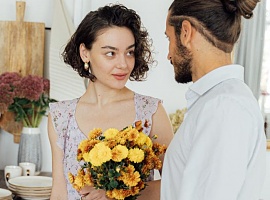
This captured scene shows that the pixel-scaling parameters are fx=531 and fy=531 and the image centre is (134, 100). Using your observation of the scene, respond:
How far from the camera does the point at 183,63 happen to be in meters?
1.36

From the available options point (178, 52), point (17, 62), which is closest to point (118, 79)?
point (178, 52)

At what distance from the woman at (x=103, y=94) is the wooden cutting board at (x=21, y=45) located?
48.0 inches

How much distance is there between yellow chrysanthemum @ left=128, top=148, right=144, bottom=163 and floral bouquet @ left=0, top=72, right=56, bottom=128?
1.63 m

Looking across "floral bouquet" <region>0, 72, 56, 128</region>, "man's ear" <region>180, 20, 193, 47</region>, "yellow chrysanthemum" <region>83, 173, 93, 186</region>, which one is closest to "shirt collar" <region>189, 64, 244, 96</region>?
"man's ear" <region>180, 20, 193, 47</region>

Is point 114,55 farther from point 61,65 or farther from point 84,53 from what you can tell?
point 61,65

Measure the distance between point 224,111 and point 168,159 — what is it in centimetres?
22

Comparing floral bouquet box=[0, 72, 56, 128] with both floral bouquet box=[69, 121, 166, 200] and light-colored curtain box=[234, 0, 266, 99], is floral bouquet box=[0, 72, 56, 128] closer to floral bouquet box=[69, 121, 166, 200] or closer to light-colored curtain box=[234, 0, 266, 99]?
light-colored curtain box=[234, 0, 266, 99]

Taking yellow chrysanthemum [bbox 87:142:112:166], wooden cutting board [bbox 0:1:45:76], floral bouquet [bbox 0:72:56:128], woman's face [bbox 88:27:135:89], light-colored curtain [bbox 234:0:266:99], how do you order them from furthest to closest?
light-colored curtain [bbox 234:0:266:99] < wooden cutting board [bbox 0:1:45:76] < floral bouquet [bbox 0:72:56:128] < woman's face [bbox 88:27:135:89] < yellow chrysanthemum [bbox 87:142:112:166]

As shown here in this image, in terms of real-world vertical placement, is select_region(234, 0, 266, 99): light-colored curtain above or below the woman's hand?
above

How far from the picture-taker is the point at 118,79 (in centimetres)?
186

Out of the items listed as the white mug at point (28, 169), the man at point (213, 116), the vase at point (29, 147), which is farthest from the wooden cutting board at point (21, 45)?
the man at point (213, 116)

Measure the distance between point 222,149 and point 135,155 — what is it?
402 millimetres

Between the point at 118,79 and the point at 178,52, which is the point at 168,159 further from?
the point at 118,79

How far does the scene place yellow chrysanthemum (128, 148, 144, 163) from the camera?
152 centimetres
